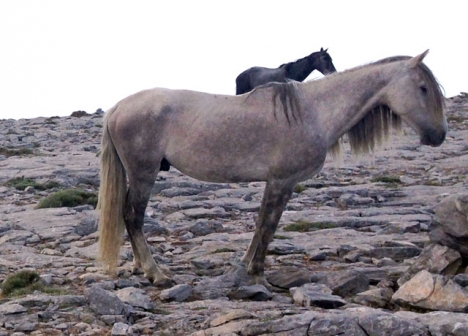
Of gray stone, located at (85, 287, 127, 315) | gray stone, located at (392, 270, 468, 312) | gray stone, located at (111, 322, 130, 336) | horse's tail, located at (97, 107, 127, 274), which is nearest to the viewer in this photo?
gray stone, located at (111, 322, 130, 336)

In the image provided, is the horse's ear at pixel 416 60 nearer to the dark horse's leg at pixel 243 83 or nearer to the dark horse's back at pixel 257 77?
the dark horse's back at pixel 257 77

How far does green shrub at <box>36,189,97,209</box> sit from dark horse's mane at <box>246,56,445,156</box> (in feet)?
21.0

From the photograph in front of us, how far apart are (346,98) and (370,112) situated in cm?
36

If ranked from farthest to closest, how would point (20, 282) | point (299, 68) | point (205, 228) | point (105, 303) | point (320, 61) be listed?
point (320, 61) → point (299, 68) → point (205, 228) → point (20, 282) → point (105, 303)

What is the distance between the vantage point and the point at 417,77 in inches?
297

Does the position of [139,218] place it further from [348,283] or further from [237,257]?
[348,283]

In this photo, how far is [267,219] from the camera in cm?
749

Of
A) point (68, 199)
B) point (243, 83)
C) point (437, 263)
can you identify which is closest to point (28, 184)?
point (68, 199)

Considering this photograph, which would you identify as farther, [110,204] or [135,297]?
[110,204]

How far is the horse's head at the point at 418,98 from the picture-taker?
7.53m

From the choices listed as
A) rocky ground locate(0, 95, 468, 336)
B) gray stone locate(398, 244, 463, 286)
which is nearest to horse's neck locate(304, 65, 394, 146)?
rocky ground locate(0, 95, 468, 336)

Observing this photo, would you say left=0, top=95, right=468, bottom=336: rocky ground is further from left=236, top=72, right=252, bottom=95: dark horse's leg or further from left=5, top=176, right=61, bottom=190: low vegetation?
left=236, top=72, right=252, bottom=95: dark horse's leg

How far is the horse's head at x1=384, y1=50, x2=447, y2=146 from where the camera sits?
7.53m

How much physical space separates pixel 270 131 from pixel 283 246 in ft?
7.56
